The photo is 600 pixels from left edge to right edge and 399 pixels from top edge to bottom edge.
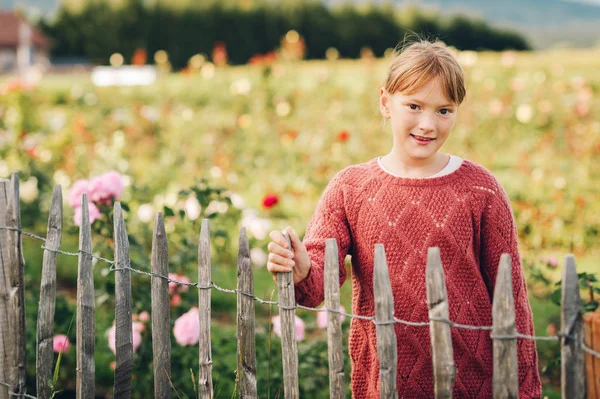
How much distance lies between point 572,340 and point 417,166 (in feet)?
2.23

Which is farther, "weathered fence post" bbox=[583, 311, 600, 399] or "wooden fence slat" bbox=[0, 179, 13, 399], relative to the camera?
"wooden fence slat" bbox=[0, 179, 13, 399]

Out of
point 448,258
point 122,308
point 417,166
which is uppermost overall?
point 417,166

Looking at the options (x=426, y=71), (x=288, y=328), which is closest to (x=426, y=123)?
(x=426, y=71)

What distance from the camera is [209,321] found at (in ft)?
6.93

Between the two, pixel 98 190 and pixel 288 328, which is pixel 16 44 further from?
pixel 288 328

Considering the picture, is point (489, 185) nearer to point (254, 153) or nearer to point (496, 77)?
point (254, 153)

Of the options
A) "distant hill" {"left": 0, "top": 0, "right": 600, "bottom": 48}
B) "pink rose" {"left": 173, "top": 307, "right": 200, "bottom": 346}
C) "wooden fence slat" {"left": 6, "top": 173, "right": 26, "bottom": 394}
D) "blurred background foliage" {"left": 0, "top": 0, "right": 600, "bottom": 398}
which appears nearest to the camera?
"wooden fence slat" {"left": 6, "top": 173, "right": 26, "bottom": 394}

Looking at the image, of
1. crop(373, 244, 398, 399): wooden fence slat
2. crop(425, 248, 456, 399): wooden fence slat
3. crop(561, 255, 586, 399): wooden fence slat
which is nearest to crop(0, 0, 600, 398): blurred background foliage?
crop(373, 244, 398, 399): wooden fence slat

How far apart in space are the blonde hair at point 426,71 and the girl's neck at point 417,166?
0.17 metres

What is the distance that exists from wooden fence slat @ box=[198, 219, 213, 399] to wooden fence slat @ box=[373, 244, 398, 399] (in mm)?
530

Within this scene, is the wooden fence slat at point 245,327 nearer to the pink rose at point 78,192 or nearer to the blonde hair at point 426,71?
the blonde hair at point 426,71

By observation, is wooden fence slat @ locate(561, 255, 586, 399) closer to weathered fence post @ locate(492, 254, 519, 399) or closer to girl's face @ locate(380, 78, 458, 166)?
weathered fence post @ locate(492, 254, 519, 399)

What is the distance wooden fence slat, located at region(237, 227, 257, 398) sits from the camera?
76.8 inches

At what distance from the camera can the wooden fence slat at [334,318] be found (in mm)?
1800
